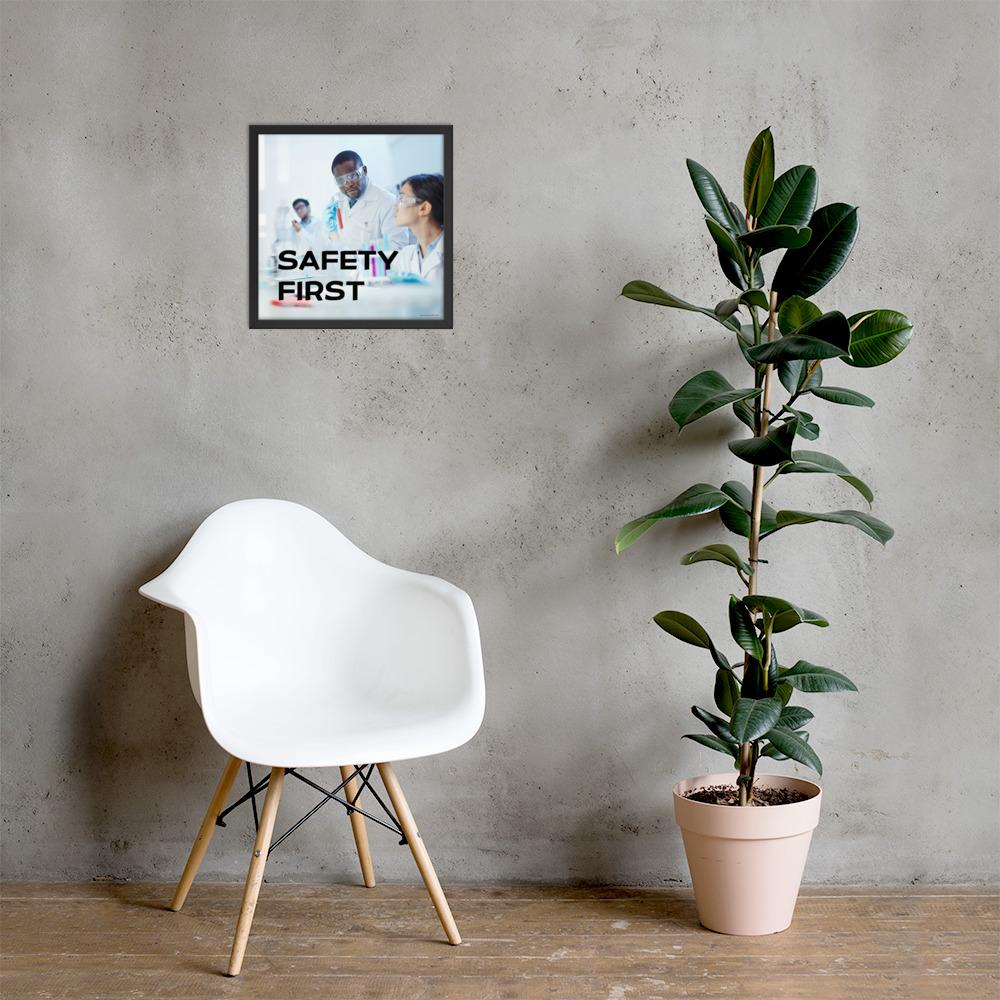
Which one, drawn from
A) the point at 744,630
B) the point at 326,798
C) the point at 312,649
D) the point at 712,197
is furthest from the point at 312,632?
the point at 712,197

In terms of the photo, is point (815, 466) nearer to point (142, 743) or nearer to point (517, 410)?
point (517, 410)

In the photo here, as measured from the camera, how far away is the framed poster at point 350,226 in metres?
2.47

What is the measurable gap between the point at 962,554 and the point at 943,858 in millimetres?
745

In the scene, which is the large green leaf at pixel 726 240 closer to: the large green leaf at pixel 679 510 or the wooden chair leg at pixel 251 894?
the large green leaf at pixel 679 510

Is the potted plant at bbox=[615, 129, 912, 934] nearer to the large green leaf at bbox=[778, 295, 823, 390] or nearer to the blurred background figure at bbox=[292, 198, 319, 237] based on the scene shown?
the large green leaf at bbox=[778, 295, 823, 390]

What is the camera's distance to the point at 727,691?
7.18 ft

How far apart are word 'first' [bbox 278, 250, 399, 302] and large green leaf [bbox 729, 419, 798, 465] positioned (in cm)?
99

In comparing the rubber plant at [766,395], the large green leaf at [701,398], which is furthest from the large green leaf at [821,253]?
the large green leaf at [701,398]

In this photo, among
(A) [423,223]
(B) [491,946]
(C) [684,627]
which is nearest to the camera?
(B) [491,946]

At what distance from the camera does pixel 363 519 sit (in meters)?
2.51

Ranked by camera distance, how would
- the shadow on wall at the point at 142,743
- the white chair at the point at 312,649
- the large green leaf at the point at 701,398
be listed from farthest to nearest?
the shadow on wall at the point at 142,743
the large green leaf at the point at 701,398
the white chair at the point at 312,649

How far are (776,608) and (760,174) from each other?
0.90 metres

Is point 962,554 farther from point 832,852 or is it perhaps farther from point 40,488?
point 40,488

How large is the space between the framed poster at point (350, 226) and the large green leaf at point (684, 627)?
0.89m
